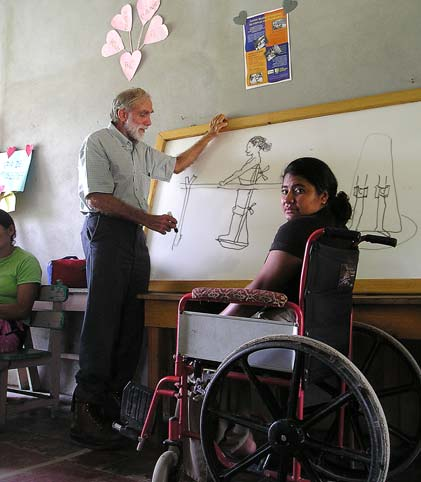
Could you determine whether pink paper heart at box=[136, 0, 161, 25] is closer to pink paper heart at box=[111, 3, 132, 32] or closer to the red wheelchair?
pink paper heart at box=[111, 3, 132, 32]

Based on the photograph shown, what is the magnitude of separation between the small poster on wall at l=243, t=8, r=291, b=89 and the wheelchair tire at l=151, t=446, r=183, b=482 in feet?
5.39

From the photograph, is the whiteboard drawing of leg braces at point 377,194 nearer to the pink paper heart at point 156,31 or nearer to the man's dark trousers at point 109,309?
the man's dark trousers at point 109,309

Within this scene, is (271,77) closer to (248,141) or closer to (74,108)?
(248,141)

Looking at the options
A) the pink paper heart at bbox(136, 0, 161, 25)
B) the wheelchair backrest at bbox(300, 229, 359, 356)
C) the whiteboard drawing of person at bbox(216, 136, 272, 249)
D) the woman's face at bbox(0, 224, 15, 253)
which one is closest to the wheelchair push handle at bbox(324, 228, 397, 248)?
the wheelchair backrest at bbox(300, 229, 359, 356)

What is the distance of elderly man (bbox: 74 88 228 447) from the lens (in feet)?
6.70

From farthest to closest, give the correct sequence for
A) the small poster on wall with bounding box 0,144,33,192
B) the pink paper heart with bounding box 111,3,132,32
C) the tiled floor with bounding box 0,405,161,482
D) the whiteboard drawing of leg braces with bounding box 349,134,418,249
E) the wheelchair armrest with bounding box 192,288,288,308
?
1. the small poster on wall with bounding box 0,144,33,192
2. the pink paper heart with bounding box 111,3,132,32
3. the whiteboard drawing of leg braces with bounding box 349,134,418,249
4. the tiled floor with bounding box 0,405,161,482
5. the wheelchair armrest with bounding box 192,288,288,308

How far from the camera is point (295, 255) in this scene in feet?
4.69

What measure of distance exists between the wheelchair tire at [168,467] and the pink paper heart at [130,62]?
6.67ft

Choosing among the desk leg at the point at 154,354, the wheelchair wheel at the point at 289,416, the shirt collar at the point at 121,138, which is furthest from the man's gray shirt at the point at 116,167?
the wheelchair wheel at the point at 289,416

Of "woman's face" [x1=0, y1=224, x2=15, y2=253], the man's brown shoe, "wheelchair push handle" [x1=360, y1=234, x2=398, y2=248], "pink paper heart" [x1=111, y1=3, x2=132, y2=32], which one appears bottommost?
the man's brown shoe

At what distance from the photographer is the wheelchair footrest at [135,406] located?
161cm

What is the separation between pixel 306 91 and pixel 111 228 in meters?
1.04

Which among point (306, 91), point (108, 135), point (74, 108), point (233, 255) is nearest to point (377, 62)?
point (306, 91)

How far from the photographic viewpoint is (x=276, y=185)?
7.11 feet
